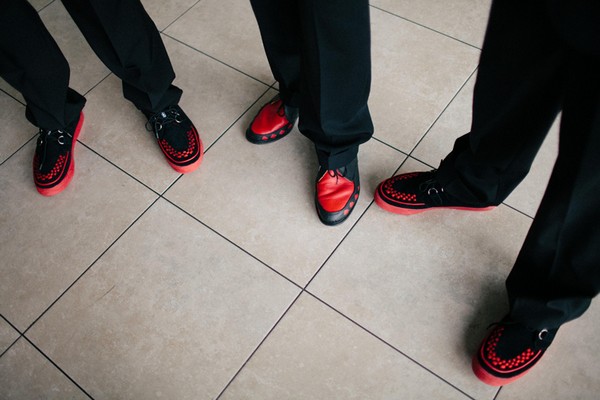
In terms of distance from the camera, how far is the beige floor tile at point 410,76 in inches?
51.6

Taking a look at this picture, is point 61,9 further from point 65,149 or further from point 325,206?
point 325,206

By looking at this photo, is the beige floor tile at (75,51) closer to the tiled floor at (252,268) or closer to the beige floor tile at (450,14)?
the tiled floor at (252,268)

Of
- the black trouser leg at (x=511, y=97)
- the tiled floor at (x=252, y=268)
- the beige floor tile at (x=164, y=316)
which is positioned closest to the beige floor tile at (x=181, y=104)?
the tiled floor at (x=252, y=268)

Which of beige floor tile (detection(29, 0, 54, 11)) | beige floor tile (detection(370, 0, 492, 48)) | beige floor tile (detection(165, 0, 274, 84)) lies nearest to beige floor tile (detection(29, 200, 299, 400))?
beige floor tile (detection(165, 0, 274, 84))

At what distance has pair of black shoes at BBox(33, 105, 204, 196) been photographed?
1249 millimetres

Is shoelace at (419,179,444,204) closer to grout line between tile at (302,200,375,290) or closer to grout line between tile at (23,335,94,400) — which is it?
grout line between tile at (302,200,375,290)

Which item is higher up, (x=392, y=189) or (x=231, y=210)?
(x=392, y=189)

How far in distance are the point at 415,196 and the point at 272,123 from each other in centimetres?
46

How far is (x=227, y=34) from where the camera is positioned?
1574 millimetres

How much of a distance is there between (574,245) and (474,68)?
841 mm

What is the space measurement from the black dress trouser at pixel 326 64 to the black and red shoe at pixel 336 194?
4 centimetres

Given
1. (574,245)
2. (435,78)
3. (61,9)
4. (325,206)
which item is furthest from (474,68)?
(61,9)

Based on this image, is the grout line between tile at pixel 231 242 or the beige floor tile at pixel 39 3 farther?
the beige floor tile at pixel 39 3

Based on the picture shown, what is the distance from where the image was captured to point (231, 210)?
3.93 feet
